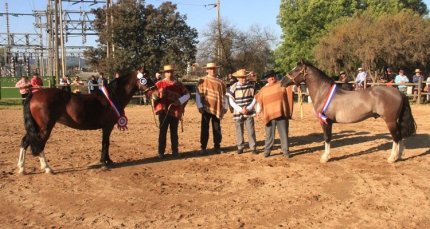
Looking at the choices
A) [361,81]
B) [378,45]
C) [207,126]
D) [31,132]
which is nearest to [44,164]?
[31,132]

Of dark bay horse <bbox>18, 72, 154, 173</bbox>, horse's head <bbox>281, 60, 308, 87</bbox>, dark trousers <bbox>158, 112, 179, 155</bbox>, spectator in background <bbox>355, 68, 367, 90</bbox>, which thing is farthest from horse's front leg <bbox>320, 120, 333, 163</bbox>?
spectator in background <bbox>355, 68, 367, 90</bbox>

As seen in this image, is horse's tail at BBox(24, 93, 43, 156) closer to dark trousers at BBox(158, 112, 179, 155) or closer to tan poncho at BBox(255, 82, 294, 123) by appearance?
dark trousers at BBox(158, 112, 179, 155)

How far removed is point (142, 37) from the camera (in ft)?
80.6

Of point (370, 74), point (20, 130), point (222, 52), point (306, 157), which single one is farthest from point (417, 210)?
point (222, 52)

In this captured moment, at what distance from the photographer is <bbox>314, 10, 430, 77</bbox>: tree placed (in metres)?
25.8

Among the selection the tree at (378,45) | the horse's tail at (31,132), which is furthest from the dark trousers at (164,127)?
the tree at (378,45)

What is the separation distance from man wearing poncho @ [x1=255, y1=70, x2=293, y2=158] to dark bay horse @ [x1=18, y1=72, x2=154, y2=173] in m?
2.30

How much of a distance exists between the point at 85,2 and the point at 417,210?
3126 centimetres

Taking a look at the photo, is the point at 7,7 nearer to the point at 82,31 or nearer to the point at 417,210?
the point at 82,31

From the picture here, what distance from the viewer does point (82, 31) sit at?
37.2 m

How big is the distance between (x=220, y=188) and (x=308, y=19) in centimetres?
3096

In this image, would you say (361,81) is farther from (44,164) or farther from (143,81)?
(44,164)

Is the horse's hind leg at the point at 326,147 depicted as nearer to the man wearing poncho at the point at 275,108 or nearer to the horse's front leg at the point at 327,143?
the horse's front leg at the point at 327,143

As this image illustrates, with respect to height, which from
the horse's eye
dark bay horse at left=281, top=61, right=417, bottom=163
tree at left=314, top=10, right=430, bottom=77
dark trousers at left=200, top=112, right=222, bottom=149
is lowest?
dark trousers at left=200, top=112, right=222, bottom=149
